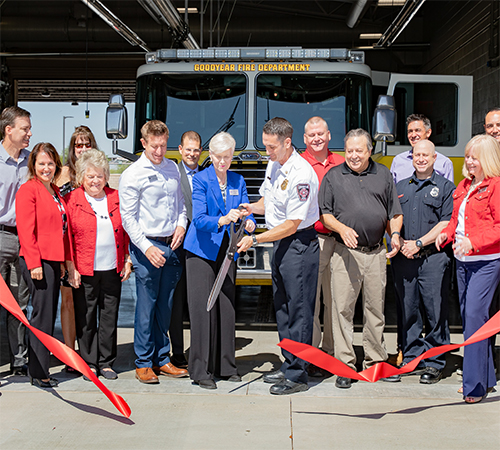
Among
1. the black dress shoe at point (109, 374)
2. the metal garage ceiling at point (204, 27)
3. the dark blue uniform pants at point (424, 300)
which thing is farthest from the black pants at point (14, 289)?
the metal garage ceiling at point (204, 27)

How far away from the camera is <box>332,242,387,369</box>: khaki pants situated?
177 inches

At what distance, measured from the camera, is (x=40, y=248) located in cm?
431

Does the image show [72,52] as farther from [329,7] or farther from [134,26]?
[329,7]

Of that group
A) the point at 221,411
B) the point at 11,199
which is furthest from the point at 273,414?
the point at 11,199

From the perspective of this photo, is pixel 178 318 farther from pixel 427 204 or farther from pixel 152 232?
pixel 427 204

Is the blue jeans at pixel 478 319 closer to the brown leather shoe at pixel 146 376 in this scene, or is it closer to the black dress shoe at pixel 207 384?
the black dress shoe at pixel 207 384

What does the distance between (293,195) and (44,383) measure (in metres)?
2.36

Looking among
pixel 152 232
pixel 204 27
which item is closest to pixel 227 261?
pixel 152 232

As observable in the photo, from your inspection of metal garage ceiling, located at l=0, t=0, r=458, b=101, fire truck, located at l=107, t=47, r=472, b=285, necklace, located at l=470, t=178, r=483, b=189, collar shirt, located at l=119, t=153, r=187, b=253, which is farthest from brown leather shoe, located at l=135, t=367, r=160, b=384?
metal garage ceiling, located at l=0, t=0, r=458, b=101

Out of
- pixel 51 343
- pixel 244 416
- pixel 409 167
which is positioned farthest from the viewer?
pixel 409 167

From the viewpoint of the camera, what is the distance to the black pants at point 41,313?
432cm

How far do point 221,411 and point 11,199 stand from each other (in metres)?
2.37

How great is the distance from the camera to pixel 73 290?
Answer: 4.57 meters

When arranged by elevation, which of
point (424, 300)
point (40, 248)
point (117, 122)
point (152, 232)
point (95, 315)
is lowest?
point (95, 315)
